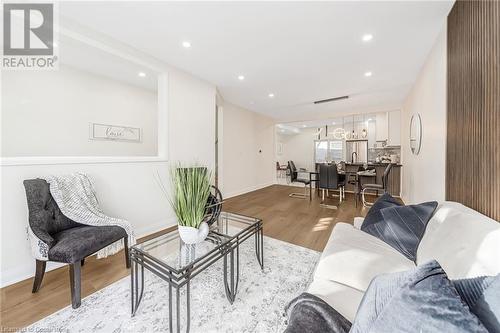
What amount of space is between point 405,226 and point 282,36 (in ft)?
7.55

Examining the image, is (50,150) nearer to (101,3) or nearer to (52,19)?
(52,19)

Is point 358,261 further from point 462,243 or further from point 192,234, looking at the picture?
point 192,234

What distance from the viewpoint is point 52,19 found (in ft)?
6.26

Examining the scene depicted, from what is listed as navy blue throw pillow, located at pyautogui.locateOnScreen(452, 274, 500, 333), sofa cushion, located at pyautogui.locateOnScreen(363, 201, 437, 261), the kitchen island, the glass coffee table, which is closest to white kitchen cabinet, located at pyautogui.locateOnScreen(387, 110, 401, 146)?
the kitchen island

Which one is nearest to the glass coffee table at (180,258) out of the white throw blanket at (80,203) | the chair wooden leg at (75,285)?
the chair wooden leg at (75,285)

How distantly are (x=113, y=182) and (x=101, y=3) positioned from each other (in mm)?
1856

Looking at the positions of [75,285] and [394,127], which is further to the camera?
[394,127]

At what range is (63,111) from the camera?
2984 mm

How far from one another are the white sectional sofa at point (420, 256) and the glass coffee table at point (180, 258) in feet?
2.18

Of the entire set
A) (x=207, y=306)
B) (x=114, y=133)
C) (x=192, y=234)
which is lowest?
(x=207, y=306)

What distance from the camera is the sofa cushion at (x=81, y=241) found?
140cm

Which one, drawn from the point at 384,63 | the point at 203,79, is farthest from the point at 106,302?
the point at 384,63

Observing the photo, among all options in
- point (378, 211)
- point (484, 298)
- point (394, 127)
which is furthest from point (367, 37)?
point (394, 127)

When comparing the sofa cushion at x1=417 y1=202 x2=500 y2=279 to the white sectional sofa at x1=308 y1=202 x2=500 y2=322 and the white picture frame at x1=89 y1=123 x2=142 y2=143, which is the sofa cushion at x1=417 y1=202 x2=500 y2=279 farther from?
the white picture frame at x1=89 y1=123 x2=142 y2=143
